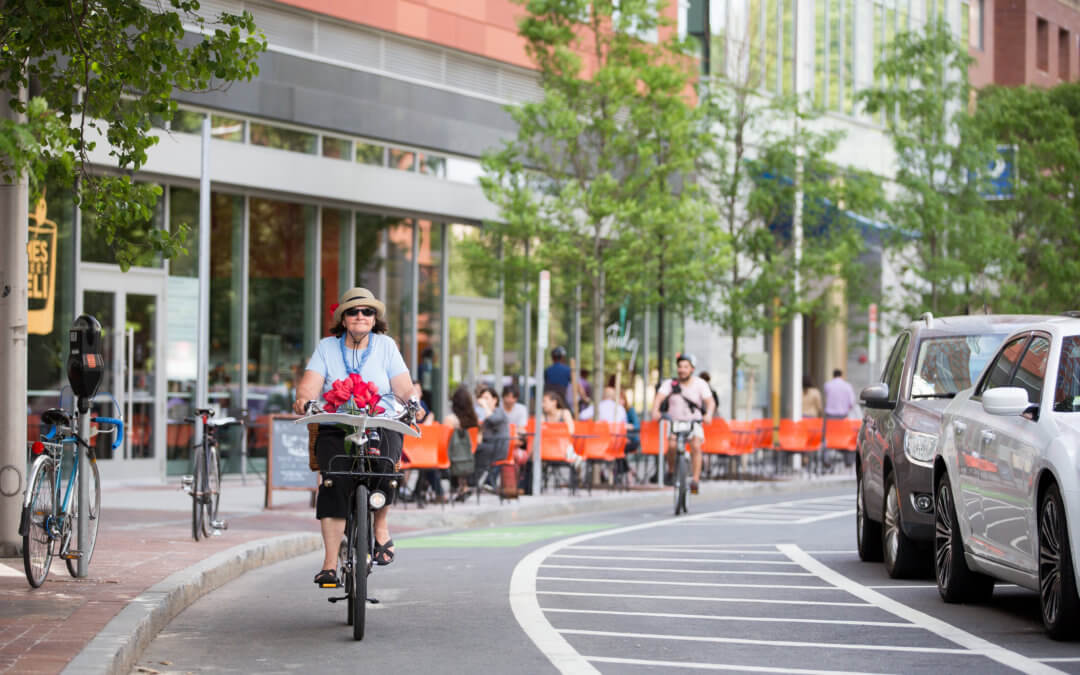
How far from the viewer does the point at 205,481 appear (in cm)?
1466

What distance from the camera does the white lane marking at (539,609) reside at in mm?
8352

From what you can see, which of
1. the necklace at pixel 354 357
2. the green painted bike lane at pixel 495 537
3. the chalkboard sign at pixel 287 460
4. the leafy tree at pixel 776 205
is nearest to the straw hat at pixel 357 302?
the necklace at pixel 354 357

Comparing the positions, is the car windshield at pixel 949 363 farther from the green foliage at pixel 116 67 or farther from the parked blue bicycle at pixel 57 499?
the parked blue bicycle at pixel 57 499

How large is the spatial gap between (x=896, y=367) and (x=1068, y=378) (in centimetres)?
427

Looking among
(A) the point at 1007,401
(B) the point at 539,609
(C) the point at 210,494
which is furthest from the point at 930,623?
(C) the point at 210,494

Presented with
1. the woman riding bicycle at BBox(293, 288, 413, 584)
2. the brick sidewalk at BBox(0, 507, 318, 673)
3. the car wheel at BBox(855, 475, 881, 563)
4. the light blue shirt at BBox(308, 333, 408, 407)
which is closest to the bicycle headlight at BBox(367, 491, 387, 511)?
the woman riding bicycle at BBox(293, 288, 413, 584)

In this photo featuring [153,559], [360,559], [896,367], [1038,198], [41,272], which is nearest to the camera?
[360,559]

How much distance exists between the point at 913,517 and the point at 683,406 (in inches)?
439

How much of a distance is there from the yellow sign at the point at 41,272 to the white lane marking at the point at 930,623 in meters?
11.4

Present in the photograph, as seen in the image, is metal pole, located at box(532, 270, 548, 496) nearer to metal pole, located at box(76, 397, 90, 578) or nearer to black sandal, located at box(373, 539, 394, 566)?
metal pole, located at box(76, 397, 90, 578)

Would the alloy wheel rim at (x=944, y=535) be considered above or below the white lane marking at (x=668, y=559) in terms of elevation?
above

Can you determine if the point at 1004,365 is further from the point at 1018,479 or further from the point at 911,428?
the point at 911,428

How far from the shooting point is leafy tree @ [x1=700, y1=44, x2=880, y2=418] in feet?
98.1

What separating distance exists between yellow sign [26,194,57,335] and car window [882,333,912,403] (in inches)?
461
